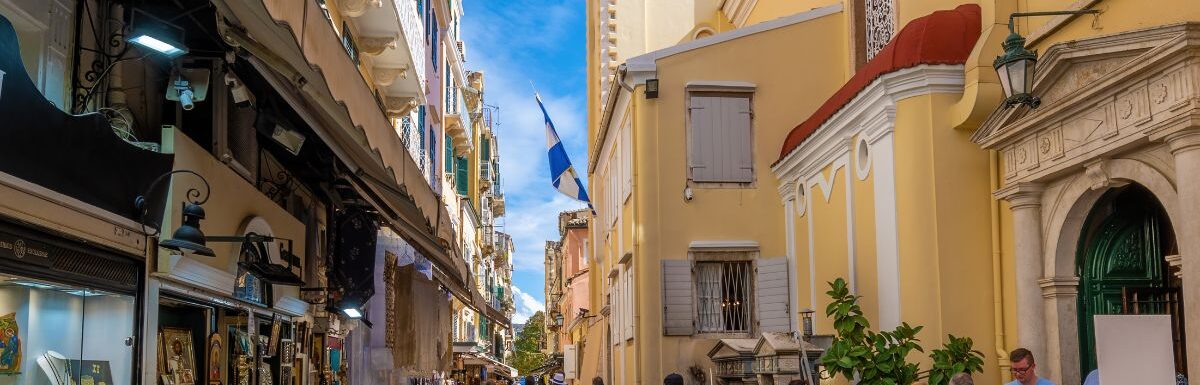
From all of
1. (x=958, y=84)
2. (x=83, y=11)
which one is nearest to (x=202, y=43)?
(x=83, y=11)

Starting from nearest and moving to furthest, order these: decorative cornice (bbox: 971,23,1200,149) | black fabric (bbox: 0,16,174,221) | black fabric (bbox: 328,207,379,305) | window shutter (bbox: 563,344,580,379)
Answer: black fabric (bbox: 0,16,174,221) → decorative cornice (bbox: 971,23,1200,149) → black fabric (bbox: 328,207,379,305) → window shutter (bbox: 563,344,580,379)

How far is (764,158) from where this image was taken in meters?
16.8

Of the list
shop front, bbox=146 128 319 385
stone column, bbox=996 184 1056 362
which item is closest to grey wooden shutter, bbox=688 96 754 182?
stone column, bbox=996 184 1056 362

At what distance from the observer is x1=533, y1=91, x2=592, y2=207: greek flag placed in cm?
2136

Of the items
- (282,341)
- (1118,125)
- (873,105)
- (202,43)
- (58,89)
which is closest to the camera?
(58,89)

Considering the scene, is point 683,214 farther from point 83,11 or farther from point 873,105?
point 83,11

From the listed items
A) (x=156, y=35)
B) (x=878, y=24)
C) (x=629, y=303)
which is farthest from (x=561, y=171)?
(x=156, y=35)

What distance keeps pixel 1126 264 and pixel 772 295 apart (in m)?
7.33

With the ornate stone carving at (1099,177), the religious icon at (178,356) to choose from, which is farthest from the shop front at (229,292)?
the ornate stone carving at (1099,177)

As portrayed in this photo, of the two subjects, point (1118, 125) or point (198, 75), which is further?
point (1118, 125)

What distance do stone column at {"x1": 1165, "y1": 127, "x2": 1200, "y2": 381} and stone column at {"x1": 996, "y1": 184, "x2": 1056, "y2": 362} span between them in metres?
2.20

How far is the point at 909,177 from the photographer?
10.9 m

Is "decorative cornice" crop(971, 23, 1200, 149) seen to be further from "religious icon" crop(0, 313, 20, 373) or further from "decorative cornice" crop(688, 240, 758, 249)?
"religious icon" crop(0, 313, 20, 373)

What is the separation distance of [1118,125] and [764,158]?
893 centimetres
